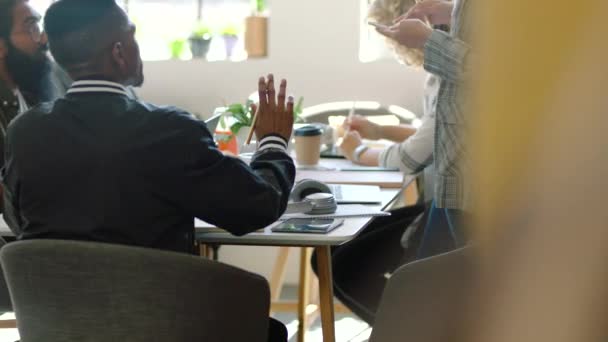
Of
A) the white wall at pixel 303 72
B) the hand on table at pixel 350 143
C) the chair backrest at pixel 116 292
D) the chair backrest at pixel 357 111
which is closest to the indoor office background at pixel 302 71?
the white wall at pixel 303 72

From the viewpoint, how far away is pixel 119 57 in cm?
143

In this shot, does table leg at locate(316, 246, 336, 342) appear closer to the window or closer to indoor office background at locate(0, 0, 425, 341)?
indoor office background at locate(0, 0, 425, 341)

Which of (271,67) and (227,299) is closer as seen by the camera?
(227,299)

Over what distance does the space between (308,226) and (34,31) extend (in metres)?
1.12

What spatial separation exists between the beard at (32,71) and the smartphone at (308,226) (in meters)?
1.01

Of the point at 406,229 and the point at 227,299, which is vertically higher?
the point at 227,299

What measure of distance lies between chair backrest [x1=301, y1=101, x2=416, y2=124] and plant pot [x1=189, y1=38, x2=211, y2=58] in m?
0.70

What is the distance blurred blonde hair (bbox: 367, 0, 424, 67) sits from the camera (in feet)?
7.75

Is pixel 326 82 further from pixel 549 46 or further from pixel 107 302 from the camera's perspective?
pixel 549 46

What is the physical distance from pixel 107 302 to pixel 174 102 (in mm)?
2680

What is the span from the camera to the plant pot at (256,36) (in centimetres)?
375

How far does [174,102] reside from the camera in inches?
149

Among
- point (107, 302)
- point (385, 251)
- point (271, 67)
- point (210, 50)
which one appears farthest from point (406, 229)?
point (210, 50)

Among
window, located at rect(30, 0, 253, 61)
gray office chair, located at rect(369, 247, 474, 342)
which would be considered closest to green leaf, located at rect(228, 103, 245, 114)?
gray office chair, located at rect(369, 247, 474, 342)
